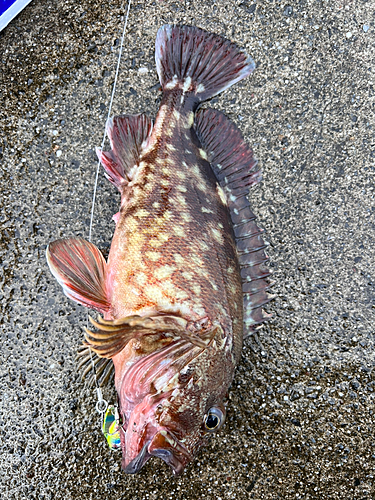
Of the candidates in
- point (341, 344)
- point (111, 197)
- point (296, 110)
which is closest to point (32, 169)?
point (111, 197)

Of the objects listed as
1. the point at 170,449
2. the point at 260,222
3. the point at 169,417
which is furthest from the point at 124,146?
the point at 170,449

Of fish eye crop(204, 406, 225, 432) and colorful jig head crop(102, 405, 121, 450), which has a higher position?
fish eye crop(204, 406, 225, 432)

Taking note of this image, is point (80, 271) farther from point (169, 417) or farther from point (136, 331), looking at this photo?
point (169, 417)

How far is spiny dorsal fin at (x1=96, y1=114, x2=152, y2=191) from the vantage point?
86.0 inches

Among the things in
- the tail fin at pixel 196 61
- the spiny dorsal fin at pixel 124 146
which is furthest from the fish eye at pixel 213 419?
the tail fin at pixel 196 61

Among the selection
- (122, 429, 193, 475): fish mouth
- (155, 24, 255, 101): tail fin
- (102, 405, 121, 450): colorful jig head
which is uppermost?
(155, 24, 255, 101): tail fin

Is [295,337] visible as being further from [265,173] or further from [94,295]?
[94,295]

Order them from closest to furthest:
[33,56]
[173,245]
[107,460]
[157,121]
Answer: [173,245] → [157,121] → [107,460] → [33,56]

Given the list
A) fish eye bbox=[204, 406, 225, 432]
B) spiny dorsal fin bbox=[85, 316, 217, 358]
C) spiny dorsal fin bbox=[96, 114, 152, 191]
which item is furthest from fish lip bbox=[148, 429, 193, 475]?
spiny dorsal fin bbox=[96, 114, 152, 191]

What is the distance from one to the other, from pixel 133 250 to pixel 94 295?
0.32 meters

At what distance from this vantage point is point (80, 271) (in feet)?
6.51

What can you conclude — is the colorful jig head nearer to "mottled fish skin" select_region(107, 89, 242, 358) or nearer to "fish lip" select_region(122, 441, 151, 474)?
"fish lip" select_region(122, 441, 151, 474)

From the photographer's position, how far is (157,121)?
220 centimetres

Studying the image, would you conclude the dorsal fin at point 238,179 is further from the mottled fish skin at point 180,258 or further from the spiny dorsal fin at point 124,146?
the spiny dorsal fin at point 124,146
